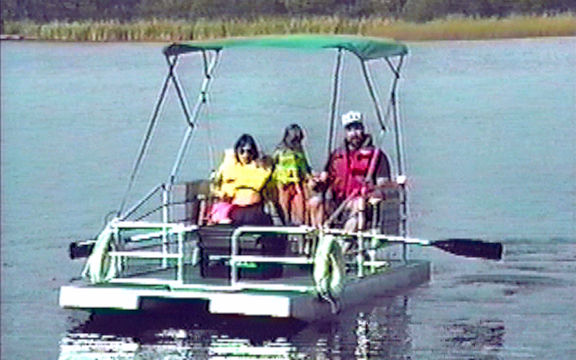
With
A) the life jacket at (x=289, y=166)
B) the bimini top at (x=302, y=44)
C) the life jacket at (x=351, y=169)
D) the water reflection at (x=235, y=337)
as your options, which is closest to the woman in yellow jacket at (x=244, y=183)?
the life jacket at (x=289, y=166)

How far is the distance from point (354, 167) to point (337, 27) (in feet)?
75.5

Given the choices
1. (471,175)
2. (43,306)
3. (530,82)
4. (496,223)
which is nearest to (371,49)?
(43,306)

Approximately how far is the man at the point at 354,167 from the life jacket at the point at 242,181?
0.72 m

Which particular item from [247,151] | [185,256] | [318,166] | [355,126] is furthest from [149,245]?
[318,166]

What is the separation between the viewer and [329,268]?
48.6 feet

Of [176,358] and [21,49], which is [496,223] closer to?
[176,358]

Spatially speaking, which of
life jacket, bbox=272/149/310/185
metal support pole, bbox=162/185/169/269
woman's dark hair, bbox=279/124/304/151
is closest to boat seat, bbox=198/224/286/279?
metal support pole, bbox=162/185/169/269

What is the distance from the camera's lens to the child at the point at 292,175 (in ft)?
53.6

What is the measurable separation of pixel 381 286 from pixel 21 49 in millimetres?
31310

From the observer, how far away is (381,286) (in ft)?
53.1

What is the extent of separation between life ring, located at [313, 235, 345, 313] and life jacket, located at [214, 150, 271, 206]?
99 cm

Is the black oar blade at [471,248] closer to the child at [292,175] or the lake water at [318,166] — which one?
the lake water at [318,166]

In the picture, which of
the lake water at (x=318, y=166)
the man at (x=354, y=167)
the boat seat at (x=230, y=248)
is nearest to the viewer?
the boat seat at (x=230, y=248)

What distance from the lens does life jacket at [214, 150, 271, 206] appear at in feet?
51.6
